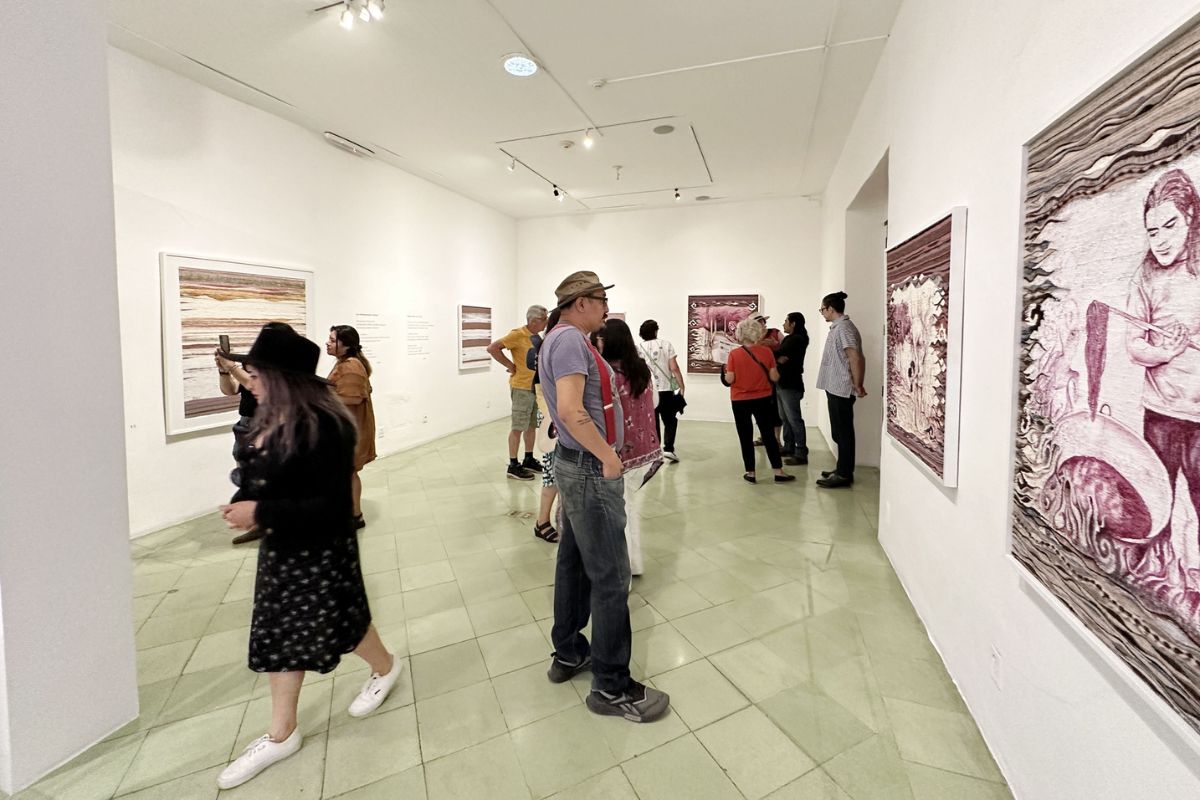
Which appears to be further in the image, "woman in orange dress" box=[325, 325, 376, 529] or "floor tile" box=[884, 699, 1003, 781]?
"woman in orange dress" box=[325, 325, 376, 529]

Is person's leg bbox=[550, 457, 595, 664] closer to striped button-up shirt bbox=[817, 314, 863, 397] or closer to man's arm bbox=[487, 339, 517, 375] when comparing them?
man's arm bbox=[487, 339, 517, 375]

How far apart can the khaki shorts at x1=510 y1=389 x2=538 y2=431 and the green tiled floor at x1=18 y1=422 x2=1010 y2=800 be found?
58.8 inches

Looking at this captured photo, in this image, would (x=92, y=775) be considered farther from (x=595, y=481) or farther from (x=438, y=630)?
(x=595, y=481)

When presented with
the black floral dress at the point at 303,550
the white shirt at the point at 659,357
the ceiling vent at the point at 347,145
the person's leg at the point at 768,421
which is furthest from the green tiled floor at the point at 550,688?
the ceiling vent at the point at 347,145

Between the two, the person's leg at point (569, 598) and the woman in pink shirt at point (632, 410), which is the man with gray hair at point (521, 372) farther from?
the person's leg at point (569, 598)

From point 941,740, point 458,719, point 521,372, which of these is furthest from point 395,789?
point 521,372

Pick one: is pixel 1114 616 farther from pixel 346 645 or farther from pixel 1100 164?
pixel 346 645

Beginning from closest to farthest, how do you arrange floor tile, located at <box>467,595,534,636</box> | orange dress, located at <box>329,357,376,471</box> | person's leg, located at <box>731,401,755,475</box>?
floor tile, located at <box>467,595,534,636</box> → orange dress, located at <box>329,357,376,471</box> → person's leg, located at <box>731,401,755,475</box>

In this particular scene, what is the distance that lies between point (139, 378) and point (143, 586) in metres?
1.68

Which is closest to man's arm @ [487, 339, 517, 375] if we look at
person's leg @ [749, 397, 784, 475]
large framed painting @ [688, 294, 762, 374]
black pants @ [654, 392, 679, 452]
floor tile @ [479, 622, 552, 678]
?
black pants @ [654, 392, 679, 452]

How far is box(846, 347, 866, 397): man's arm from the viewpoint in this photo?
477 centimetres

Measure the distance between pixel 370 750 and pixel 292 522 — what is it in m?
0.93

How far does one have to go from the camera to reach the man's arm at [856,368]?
477 centimetres

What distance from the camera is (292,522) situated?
1.64 meters
